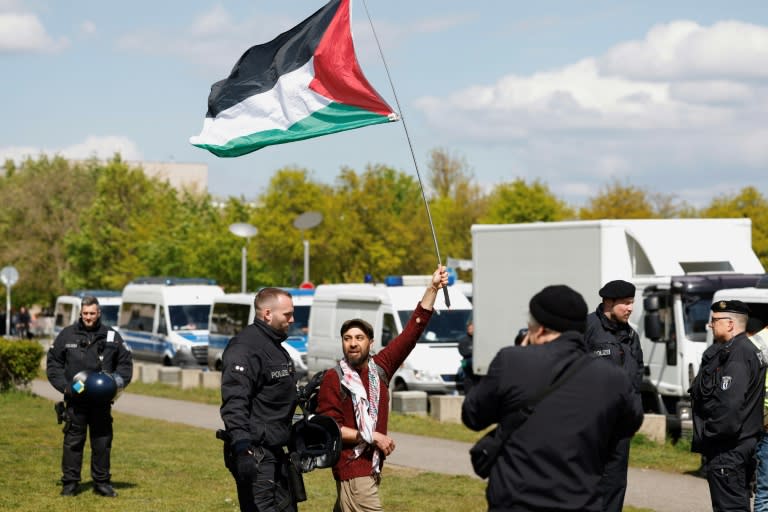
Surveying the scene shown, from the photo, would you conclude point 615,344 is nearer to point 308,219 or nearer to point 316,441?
point 316,441

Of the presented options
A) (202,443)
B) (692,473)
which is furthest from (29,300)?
(692,473)

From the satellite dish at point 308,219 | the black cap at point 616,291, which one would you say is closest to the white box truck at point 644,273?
the black cap at point 616,291

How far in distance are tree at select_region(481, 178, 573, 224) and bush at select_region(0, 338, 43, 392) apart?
3212 centimetres

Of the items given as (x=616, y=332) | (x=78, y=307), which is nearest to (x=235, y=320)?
(x=78, y=307)

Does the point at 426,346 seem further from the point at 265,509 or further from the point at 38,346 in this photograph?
the point at 265,509

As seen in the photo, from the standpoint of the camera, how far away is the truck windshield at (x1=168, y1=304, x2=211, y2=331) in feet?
123

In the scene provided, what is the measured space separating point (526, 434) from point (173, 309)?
33205 mm

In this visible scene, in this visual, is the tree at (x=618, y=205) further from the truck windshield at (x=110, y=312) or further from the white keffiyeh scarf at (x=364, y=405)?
the white keffiyeh scarf at (x=364, y=405)

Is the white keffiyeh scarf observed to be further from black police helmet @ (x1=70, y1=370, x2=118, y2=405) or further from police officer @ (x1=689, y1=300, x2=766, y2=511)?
black police helmet @ (x1=70, y1=370, x2=118, y2=405)

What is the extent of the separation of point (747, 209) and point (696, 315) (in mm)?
31346

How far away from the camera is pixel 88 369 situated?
1187 centimetres

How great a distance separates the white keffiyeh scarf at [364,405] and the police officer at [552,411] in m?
2.22

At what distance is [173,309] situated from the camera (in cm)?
3775

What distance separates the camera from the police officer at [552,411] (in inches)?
205
